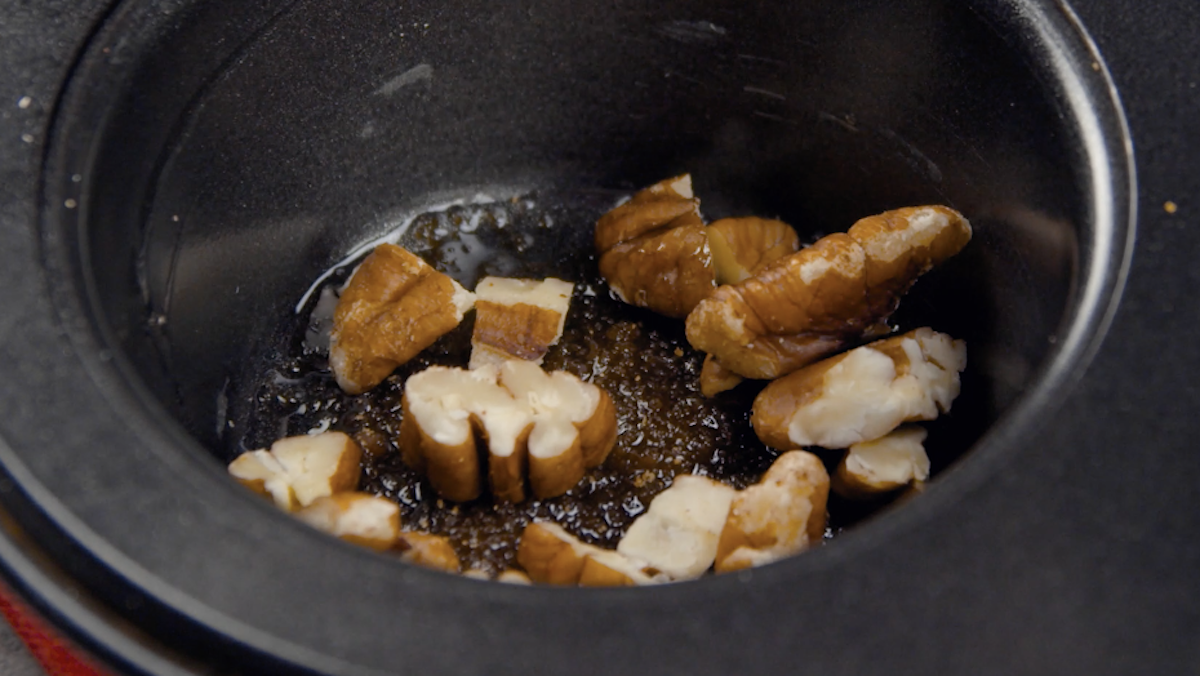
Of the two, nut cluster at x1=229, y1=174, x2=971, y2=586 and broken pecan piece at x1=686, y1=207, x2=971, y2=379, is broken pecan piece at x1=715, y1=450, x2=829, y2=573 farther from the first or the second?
broken pecan piece at x1=686, y1=207, x2=971, y2=379

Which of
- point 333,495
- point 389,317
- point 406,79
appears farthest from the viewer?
point 406,79

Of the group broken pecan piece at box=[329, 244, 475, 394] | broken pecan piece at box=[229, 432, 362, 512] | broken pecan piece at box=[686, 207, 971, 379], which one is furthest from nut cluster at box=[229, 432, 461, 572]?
broken pecan piece at box=[686, 207, 971, 379]

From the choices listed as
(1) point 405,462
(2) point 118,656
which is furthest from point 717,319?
(2) point 118,656

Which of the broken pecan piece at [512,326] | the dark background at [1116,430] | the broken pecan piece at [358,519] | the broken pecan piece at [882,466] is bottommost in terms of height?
the broken pecan piece at [882,466]

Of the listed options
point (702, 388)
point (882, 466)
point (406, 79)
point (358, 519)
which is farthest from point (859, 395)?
point (406, 79)

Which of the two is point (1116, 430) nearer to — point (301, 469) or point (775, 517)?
point (775, 517)

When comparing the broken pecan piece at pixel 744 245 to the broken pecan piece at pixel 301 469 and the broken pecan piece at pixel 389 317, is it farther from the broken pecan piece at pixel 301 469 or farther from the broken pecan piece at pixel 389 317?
the broken pecan piece at pixel 301 469

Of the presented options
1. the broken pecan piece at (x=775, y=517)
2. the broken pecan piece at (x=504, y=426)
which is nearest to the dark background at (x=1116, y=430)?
the broken pecan piece at (x=775, y=517)

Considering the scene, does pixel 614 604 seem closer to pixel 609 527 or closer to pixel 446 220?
pixel 609 527
